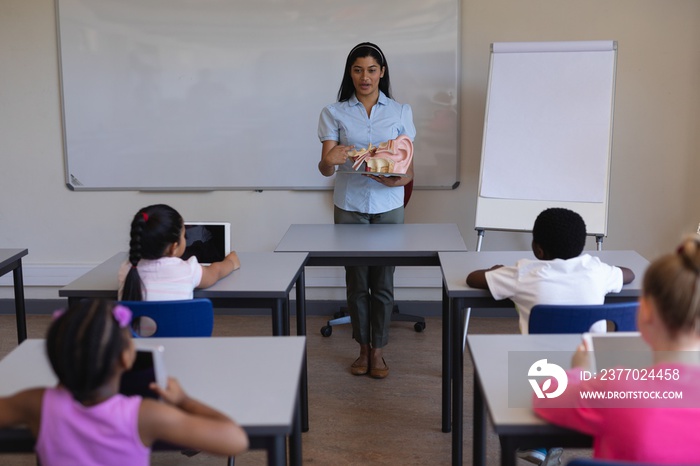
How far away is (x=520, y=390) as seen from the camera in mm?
1715

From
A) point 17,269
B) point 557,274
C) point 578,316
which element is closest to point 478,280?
point 557,274

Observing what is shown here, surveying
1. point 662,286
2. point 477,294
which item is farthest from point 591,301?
point 662,286

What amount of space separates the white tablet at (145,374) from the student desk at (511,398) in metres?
0.69

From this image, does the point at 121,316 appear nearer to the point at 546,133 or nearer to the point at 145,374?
the point at 145,374

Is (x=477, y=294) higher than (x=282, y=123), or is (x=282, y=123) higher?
(x=282, y=123)

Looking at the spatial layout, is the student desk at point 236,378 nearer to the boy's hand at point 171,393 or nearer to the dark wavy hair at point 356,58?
the boy's hand at point 171,393

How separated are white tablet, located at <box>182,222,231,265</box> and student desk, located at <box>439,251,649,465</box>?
0.87m

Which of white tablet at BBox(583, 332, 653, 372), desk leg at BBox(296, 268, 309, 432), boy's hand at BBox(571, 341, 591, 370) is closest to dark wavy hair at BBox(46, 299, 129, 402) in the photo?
boy's hand at BBox(571, 341, 591, 370)

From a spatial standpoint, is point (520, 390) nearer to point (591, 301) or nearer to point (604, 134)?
point (591, 301)

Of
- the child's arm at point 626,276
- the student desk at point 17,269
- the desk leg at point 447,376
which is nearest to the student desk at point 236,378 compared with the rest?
the desk leg at point 447,376

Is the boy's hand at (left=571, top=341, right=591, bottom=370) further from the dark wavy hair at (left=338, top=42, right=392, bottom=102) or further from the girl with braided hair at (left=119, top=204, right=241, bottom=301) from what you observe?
the dark wavy hair at (left=338, top=42, right=392, bottom=102)

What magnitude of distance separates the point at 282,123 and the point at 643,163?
2138 mm

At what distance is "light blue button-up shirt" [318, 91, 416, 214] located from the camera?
12.0ft

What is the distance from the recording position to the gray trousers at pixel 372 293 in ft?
12.2
